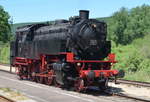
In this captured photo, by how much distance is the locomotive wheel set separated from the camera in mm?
14156

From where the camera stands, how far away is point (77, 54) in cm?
1457

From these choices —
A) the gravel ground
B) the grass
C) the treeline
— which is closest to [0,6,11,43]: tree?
the treeline

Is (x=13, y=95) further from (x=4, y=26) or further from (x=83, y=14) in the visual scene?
(x=4, y=26)

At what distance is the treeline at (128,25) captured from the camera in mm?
63125

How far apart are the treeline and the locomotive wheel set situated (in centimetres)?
4661

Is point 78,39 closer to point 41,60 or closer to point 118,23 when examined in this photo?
point 41,60

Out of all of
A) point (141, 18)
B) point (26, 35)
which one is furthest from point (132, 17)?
point (26, 35)

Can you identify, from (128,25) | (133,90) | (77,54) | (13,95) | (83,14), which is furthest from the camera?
(128,25)

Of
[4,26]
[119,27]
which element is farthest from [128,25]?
[4,26]

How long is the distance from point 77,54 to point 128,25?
52532 millimetres

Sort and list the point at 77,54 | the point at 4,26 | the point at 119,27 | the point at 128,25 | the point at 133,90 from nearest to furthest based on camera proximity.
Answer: the point at 77,54
the point at 133,90
the point at 4,26
the point at 128,25
the point at 119,27

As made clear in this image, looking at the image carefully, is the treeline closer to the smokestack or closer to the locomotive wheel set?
the locomotive wheel set

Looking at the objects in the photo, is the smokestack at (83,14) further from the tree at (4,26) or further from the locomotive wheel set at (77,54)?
the tree at (4,26)

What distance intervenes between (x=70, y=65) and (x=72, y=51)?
2.33 feet
